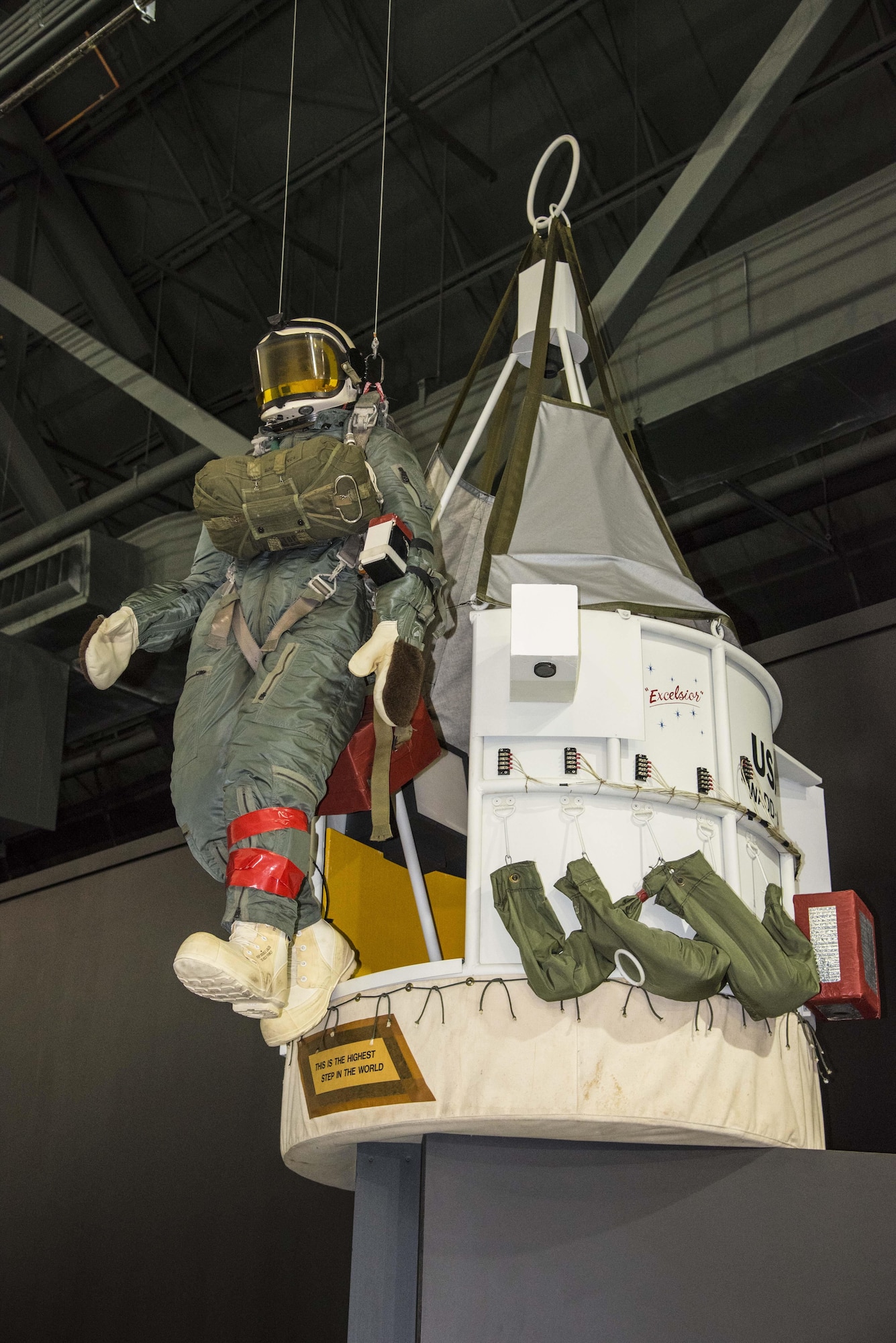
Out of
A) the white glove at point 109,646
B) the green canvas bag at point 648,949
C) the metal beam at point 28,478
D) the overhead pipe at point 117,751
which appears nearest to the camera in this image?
the green canvas bag at point 648,949

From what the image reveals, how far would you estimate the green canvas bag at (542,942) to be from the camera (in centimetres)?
237

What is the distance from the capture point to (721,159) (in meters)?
4.37

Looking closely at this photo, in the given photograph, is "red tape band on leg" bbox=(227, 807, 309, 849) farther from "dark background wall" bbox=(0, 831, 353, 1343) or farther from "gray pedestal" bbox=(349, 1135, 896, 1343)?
"dark background wall" bbox=(0, 831, 353, 1343)

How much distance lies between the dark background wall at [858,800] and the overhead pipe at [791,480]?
1894mm

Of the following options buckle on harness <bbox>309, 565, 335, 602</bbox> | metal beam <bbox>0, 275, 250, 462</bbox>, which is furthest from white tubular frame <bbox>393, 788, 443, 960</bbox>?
metal beam <bbox>0, 275, 250, 462</bbox>

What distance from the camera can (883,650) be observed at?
12.7 feet

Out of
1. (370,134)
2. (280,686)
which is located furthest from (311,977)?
(370,134)

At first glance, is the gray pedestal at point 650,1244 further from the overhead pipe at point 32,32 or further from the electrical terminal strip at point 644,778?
the overhead pipe at point 32,32

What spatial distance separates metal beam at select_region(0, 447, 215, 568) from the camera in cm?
547

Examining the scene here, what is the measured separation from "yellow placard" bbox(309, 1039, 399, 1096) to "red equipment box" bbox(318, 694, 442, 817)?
1.82 feet

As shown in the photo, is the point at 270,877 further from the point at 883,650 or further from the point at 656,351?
the point at 656,351

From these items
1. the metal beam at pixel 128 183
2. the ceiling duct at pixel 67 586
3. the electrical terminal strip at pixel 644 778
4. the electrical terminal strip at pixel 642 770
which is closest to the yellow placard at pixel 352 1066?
the electrical terminal strip at pixel 644 778

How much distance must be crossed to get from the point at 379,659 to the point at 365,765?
351 millimetres

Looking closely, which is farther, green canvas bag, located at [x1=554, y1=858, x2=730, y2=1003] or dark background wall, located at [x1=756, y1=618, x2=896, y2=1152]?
dark background wall, located at [x1=756, y1=618, x2=896, y2=1152]
